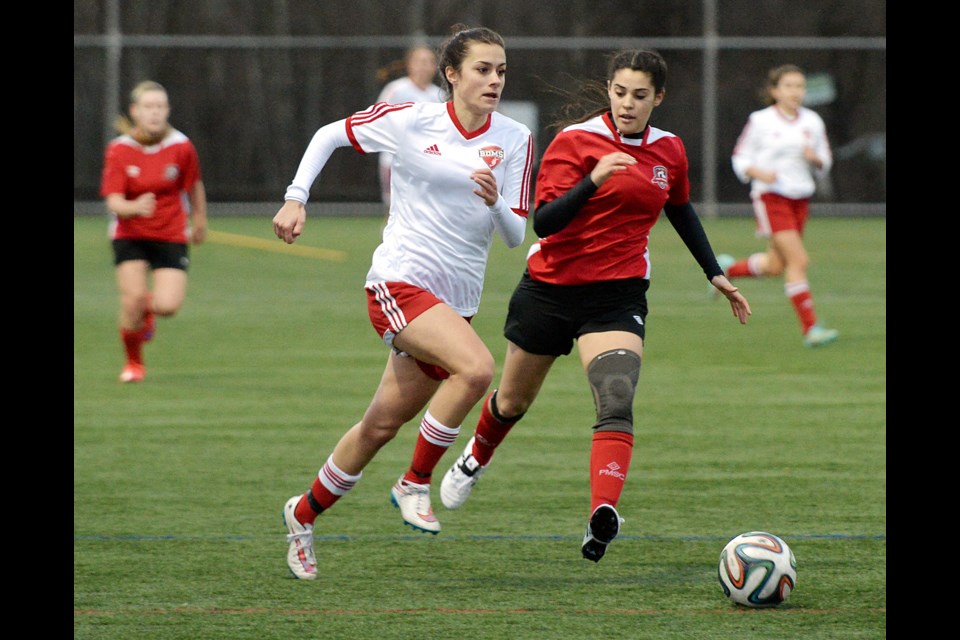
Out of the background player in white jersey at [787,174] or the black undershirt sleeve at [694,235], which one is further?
the background player in white jersey at [787,174]

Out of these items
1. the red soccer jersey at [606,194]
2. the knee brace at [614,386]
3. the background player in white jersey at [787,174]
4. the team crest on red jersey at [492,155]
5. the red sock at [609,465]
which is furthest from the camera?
the background player in white jersey at [787,174]

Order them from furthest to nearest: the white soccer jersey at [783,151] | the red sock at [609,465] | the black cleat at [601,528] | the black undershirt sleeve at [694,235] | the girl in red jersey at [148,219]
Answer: the white soccer jersey at [783,151] → the girl in red jersey at [148,219] → the black undershirt sleeve at [694,235] → the red sock at [609,465] → the black cleat at [601,528]

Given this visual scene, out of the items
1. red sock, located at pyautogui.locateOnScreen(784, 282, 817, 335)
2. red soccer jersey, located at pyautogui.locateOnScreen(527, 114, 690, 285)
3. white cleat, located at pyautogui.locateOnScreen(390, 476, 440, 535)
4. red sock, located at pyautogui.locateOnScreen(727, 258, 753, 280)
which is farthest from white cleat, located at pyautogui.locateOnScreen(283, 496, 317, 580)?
red sock, located at pyautogui.locateOnScreen(727, 258, 753, 280)

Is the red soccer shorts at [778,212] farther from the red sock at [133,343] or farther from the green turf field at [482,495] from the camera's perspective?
the red sock at [133,343]

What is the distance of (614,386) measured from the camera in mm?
5699

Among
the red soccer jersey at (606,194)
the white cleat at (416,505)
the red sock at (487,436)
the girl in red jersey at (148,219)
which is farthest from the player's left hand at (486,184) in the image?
the girl in red jersey at (148,219)

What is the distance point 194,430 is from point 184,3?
19547mm

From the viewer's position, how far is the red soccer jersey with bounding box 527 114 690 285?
602 cm

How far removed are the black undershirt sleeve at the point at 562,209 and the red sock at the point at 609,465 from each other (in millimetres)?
→ 797

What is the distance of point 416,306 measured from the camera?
5762mm

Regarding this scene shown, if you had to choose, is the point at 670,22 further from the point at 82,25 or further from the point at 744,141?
the point at 744,141

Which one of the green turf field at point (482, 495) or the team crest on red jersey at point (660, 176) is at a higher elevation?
the team crest on red jersey at point (660, 176)

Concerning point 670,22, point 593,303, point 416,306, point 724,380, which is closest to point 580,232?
point 593,303

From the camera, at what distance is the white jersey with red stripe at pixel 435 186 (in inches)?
231
